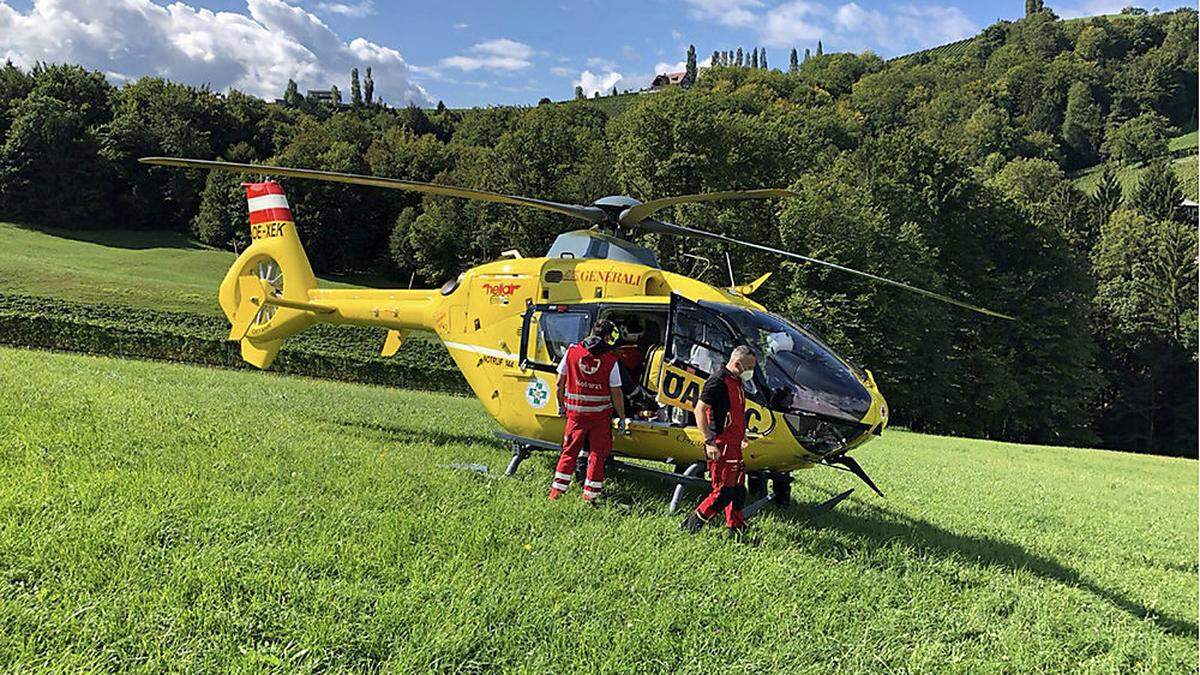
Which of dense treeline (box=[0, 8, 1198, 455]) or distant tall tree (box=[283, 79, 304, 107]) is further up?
distant tall tree (box=[283, 79, 304, 107])

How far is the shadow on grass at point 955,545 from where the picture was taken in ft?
19.9

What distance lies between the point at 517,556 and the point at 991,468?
50.6 feet

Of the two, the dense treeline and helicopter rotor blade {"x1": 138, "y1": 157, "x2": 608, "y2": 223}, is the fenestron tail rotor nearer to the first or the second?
helicopter rotor blade {"x1": 138, "y1": 157, "x2": 608, "y2": 223}

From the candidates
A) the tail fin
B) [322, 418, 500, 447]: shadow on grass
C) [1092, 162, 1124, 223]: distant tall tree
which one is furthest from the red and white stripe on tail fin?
[1092, 162, 1124, 223]: distant tall tree

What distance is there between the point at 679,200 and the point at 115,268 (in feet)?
142

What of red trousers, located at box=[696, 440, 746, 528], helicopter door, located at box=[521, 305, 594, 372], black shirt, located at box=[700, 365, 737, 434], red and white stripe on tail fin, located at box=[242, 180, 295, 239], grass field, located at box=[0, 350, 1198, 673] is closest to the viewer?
grass field, located at box=[0, 350, 1198, 673]

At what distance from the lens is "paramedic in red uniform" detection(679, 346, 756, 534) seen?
19.3 feet

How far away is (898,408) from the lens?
33500 mm

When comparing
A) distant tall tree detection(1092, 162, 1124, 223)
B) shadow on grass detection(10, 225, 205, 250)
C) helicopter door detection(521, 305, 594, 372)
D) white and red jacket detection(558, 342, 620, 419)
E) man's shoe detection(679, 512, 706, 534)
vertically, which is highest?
distant tall tree detection(1092, 162, 1124, 223)

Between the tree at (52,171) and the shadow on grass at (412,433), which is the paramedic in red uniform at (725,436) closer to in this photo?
the shadow on grass at (412,433)

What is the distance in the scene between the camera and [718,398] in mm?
5898

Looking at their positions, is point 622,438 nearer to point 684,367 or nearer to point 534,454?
point 684,367

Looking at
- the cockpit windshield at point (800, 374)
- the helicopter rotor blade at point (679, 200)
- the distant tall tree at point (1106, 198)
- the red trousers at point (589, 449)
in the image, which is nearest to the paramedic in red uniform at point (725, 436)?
the cockpit windshield at point (800, 374)

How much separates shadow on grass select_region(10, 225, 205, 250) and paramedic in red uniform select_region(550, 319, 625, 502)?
174 ft
